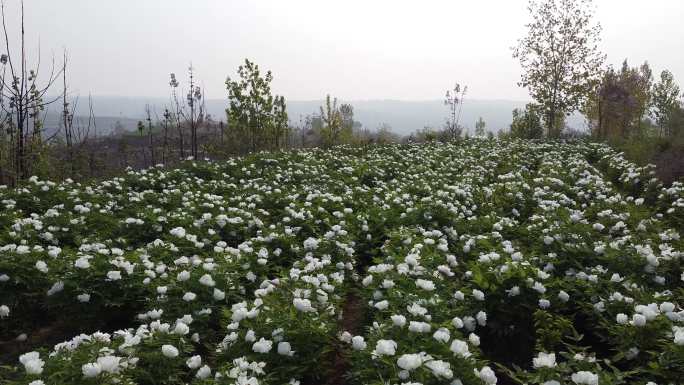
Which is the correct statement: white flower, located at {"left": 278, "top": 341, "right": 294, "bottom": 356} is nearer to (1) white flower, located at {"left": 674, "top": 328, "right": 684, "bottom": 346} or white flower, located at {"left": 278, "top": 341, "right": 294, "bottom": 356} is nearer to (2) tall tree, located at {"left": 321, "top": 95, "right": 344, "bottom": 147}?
(1) white flower, located at {"left": 674, "top": 328, "right": 684, "bottom": 346}

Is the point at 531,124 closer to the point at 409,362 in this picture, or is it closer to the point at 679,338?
the point at 679,338

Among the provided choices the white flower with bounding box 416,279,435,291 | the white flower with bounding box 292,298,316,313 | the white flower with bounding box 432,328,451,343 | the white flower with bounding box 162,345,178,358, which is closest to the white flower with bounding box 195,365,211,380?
the white flower with bounding box 162,345,178,358

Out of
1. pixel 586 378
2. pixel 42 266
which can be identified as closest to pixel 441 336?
pixel 586 378

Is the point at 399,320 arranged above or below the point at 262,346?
above

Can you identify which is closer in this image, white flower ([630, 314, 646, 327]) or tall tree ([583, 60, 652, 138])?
white flower ([630, 314, 646, 327])

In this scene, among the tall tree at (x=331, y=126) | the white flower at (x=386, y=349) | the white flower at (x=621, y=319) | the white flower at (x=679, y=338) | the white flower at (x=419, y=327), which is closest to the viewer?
the white flower at (x=386, y=349)

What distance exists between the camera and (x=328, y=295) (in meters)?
4.58

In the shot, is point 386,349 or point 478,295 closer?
point 386,349

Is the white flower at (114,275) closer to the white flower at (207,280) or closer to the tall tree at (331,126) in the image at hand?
the white flower at (207,280)

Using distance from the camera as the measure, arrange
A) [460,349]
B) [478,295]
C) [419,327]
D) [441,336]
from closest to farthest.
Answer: [460,349], [441,336], [419,327], [478,295]

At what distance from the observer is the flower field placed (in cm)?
325

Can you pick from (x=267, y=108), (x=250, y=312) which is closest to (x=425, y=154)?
(x=267, y=108)

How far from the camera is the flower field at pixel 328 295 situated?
10.7ft

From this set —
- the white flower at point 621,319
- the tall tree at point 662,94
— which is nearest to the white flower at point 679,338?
the white flower at point 621,319
